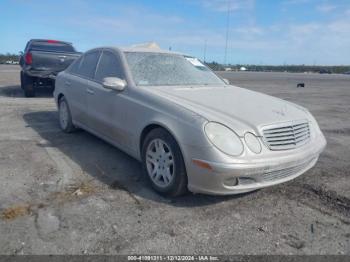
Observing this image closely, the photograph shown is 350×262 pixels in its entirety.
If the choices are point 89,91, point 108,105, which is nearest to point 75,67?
point 89,91

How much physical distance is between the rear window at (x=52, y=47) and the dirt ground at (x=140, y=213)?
7450mm

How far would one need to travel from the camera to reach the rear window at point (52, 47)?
11.3 m

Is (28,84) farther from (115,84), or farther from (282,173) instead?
(282,173)

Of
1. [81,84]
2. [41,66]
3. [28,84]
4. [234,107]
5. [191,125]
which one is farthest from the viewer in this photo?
[28,84]

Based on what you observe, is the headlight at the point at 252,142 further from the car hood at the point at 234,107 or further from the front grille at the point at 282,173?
the front grille at the point at 282,173

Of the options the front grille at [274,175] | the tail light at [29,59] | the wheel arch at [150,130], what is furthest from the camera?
the tail light at [29,59]

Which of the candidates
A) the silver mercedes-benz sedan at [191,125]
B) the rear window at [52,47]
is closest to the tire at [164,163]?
the silver mercedes-benz sedan at [191,125]

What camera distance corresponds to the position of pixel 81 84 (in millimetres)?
5281

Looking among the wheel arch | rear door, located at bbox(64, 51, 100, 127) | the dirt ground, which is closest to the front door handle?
rear door, located at bbox(64, 51, 100, 127)

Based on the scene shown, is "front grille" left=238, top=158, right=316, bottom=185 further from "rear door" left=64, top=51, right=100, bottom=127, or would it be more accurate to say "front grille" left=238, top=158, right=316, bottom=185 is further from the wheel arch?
"rear door" left=64, top=51, right=100, bottom=127

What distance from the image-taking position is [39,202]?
334 centimetres

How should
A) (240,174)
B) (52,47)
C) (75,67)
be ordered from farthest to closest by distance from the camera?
(52,47) → (75,67) → (240,174)

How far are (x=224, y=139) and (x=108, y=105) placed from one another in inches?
76.9

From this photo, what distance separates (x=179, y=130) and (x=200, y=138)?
280mm
